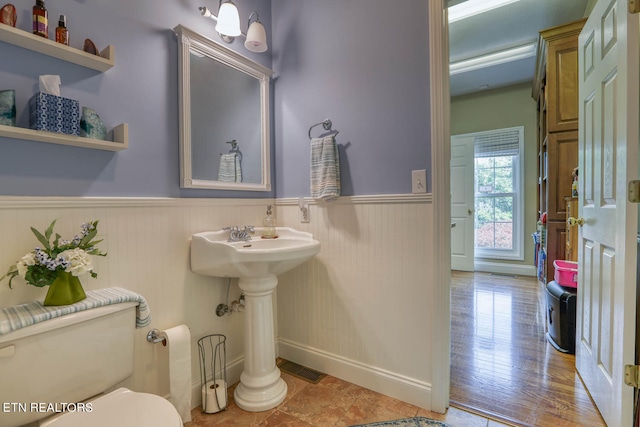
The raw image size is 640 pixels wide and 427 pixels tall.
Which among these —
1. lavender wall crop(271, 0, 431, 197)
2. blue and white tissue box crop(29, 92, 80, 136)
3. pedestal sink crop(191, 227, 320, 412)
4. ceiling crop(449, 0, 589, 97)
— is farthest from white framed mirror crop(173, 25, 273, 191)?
ceiling crop(449, 0, 589, 97)

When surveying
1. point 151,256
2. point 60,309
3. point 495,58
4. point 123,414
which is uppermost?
point 495,58

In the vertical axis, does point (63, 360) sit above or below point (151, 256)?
below

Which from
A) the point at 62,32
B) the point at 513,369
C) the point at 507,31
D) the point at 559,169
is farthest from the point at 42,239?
the point at 507,31

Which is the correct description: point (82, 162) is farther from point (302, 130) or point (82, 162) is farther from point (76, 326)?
point (302, 130)

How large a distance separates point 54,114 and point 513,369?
2.63 metres

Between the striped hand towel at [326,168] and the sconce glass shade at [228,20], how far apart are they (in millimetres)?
730

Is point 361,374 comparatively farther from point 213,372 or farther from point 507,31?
point 507,31

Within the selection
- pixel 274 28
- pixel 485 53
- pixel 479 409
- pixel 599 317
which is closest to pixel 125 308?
pixel 479 409

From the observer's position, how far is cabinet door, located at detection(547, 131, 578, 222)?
2654mm

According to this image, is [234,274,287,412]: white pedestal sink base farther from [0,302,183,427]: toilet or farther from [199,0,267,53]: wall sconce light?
[199,0,267,53]: wall sconce light

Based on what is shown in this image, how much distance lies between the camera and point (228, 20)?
1.67 meters

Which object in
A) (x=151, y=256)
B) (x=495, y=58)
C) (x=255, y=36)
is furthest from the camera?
(x=495, y=58)

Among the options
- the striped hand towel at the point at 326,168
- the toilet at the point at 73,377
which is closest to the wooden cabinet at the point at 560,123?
the striped hand towel at the point at 326,168

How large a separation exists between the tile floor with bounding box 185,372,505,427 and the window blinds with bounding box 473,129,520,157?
3.79m
